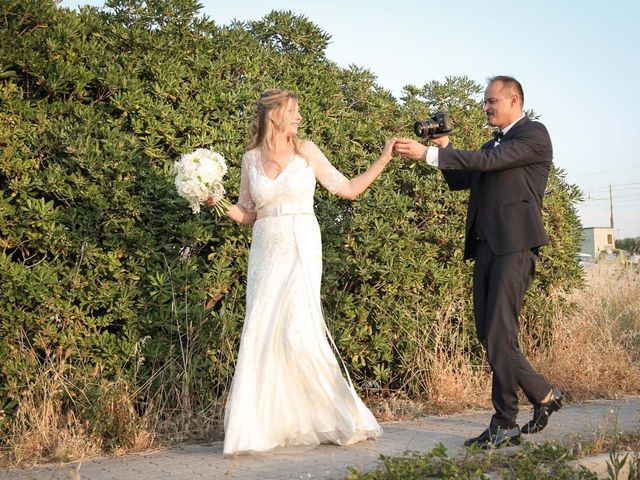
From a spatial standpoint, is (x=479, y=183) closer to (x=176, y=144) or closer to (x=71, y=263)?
(x=176, y=144)

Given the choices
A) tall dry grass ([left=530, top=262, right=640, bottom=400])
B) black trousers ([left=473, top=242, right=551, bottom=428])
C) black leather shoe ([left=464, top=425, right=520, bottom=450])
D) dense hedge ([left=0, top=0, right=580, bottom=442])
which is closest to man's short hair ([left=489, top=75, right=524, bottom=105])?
black trousers ([left=473, top=242, right=551, bottom=428])

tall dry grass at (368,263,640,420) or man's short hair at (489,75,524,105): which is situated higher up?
man's short hair at (489,75,524,105)

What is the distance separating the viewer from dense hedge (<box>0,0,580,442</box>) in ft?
19.6

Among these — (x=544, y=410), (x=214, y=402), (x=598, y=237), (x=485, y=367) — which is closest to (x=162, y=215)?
(x=214, y=402)

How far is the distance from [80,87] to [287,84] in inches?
74.0

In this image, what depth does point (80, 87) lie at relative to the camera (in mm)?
6332

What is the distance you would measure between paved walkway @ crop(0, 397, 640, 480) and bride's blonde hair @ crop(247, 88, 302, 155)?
2156mm

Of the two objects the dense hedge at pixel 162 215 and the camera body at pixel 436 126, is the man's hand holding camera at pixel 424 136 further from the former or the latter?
the dense hedge at pixel 162 215

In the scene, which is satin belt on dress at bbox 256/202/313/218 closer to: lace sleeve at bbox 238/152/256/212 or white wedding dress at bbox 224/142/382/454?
white wedding dress at bbox 224/142/382/454

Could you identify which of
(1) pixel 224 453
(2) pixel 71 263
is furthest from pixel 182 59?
(1) pixel 224 453

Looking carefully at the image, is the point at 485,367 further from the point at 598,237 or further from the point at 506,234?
the point at 598,237

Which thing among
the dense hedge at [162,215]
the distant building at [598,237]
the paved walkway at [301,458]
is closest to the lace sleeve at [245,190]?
the dense hedge at [162,215]

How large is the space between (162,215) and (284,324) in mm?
1418

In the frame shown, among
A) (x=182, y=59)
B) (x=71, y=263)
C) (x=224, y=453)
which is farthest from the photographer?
(x=182, y=59)
